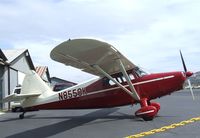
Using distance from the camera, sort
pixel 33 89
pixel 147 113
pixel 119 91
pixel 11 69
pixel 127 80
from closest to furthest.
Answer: pixel 147 113, pixel 127 80, pixel 119 91, pixel 33 89, pixel 11 69

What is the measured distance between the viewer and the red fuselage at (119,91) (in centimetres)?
1307

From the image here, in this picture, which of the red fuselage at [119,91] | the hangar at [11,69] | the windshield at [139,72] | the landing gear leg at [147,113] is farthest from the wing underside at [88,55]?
the hangar at [11,69]

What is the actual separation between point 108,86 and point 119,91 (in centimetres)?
53

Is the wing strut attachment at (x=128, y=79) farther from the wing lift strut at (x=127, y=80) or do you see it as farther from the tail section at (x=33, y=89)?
the tail section at (x=33, y=89)

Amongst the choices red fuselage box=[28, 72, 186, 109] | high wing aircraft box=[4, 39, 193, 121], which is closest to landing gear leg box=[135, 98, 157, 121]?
high wing aircraft box=[4, 39, 193, 121]

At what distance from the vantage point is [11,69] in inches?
1073

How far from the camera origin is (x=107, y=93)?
45.3ft

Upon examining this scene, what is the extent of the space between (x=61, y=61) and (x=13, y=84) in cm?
1659

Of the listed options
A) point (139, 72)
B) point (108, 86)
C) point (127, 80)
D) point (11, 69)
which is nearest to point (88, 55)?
point (127, 80)

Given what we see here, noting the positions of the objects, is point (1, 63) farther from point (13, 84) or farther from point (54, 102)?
point (54, 102)

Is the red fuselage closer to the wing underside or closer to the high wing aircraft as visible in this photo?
the high wing aircraft

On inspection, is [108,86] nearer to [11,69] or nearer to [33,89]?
[33,89]

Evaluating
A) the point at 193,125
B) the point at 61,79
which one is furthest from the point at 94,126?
the point at 61,79

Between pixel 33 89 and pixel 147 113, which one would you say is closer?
pixel 147 113
